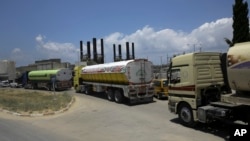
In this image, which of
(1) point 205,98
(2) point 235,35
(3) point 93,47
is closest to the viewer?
(1) point 205,98

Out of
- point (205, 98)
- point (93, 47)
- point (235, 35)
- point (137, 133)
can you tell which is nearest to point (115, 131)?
point (137, 133)

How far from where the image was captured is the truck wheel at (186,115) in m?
14.0

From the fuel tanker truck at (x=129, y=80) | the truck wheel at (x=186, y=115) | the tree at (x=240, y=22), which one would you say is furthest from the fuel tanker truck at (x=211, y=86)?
the tree at (x=240, y=22)

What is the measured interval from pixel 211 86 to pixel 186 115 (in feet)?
5.83

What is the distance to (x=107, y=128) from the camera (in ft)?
48.8

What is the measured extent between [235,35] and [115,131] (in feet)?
72.6

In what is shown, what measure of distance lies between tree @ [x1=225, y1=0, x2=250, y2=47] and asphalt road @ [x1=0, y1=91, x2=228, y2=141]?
50.5 feet

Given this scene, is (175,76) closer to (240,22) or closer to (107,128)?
(107,128)

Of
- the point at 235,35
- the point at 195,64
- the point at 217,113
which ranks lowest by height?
the point at 217,113

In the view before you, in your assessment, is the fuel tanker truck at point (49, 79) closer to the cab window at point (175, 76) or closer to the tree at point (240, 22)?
the tree at point (240, 22)

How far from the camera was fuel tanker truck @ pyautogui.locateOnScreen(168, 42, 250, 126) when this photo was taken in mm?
11031

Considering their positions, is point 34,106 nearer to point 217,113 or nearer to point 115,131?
point 115,131

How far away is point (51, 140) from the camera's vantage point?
40.8 ft

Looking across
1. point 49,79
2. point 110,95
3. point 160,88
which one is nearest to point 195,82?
point 160,88
